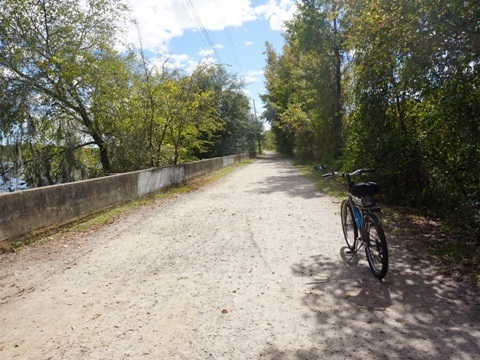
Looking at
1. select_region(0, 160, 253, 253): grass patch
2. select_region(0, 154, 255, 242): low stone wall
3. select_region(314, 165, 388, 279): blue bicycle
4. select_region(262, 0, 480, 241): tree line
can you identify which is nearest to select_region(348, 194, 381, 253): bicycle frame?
select_region(314, 165, 388, 279): blue bicycle

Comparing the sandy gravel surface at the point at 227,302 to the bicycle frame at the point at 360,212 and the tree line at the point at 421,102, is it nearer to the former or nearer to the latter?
the bicycle frame at the point at 360,212

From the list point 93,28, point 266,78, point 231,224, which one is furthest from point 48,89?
point 266,78

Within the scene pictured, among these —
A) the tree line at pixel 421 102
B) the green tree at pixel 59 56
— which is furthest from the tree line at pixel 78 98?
the tree line at pixel 421 102

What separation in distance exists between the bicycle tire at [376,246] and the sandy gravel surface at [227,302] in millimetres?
159

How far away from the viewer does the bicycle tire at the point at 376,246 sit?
3.79 meters

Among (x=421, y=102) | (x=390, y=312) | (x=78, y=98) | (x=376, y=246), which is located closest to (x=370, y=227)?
(x=376, y=246)

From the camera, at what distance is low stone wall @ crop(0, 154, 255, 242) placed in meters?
5.91

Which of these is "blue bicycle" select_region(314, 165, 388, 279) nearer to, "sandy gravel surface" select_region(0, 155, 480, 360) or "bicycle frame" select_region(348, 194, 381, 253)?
"bicycle frame" select_region(348, 194, 381, 253)

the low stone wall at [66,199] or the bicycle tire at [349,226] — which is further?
the low stone wall at [66,199]

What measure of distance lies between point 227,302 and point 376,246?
6.18 feet

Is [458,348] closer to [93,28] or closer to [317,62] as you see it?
[93,28]

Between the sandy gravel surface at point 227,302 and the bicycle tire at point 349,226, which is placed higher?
the bicycle tire at point 349,226

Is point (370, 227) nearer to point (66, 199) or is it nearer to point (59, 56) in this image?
point (66, 199)

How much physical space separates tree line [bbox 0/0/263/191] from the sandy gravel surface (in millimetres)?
8710
